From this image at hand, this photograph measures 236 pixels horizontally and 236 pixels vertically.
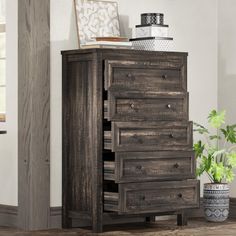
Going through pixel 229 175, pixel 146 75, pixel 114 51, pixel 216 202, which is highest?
pixel 114 51

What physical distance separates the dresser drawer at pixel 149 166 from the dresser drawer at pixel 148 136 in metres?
0.04

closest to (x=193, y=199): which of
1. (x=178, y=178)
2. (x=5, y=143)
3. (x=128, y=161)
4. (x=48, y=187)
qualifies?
(x=178, y=178)

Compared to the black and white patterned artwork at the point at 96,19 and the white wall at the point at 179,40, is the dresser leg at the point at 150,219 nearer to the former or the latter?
the white wall at the point at 179,40

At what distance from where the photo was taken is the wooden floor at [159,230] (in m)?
5.32

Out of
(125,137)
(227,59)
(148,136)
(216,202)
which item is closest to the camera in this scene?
(125,137)

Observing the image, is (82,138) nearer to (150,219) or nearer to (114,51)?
(114,51)

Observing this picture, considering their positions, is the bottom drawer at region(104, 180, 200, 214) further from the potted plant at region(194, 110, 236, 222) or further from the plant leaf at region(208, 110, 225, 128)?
the plant leaf at region(208, 110, 225, 128)

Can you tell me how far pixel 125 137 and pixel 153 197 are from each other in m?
0.43

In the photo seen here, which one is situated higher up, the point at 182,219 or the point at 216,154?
the point at 216,154

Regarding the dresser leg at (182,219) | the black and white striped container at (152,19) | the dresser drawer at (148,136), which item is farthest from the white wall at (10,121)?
the dresser leg at (182,219)

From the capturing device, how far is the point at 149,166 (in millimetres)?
5465

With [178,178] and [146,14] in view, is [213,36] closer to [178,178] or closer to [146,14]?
[146,14]

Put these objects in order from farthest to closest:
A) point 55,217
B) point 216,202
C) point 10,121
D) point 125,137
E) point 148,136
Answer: point 216,202, point 10,121, point 55,217, point 148,136, point 125,137

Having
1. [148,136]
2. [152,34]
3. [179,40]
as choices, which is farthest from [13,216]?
[179,40]
